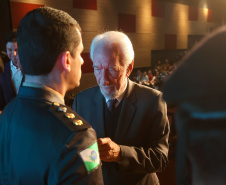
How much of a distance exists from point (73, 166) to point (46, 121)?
165 millimetres

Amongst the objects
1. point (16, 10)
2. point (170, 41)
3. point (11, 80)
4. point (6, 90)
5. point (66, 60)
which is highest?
point (16, 10)

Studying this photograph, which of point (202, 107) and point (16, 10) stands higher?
point (16, 10)

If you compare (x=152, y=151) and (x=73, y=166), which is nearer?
(x=73, y=166)

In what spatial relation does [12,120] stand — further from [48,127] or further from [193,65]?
[193,65]

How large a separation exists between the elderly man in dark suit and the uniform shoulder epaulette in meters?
0.44

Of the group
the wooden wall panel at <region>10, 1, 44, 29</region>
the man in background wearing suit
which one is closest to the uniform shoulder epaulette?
the man in background wearing suit

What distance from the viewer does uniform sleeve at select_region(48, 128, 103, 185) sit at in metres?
0.61

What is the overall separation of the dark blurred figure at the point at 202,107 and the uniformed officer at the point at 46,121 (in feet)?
1.29

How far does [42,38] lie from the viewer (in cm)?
70

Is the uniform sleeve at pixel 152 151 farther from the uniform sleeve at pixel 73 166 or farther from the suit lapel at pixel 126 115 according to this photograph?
the uniform sleeve at pixel 73 166

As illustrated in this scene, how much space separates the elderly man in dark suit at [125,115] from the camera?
1163 millimetres

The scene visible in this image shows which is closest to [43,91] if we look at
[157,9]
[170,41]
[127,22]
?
[127,22]

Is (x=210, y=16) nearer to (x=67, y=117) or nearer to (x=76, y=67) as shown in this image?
(x=76, y=67)

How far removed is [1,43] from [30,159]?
411cm
